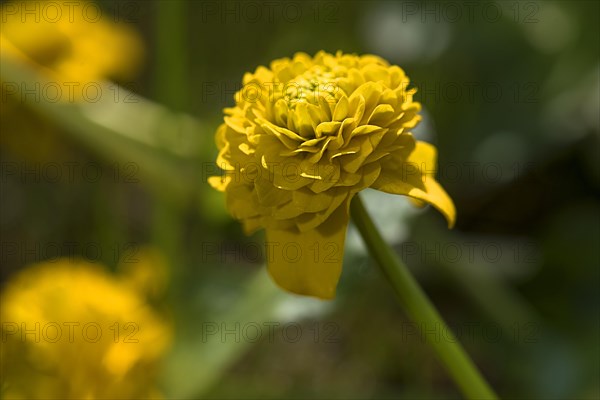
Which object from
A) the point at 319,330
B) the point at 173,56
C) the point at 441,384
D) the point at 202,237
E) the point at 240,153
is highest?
the point at 173,56

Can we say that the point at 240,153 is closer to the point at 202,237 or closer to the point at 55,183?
the point at 202,237

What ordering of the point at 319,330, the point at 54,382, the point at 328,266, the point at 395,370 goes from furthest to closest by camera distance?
the point at 319,330, the point at 395,370, the point at 54,382, the point at 328,266

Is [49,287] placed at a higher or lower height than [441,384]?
higher

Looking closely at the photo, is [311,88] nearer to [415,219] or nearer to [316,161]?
[316,161]

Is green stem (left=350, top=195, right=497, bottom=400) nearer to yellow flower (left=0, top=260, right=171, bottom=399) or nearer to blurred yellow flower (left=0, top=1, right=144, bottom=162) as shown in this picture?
yellow flower (left=0, top=260, right=171, bottom=399)

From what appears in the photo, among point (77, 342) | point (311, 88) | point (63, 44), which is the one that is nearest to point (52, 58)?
point (63, 44)

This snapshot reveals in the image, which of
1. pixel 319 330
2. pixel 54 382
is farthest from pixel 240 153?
pixel 319 330
